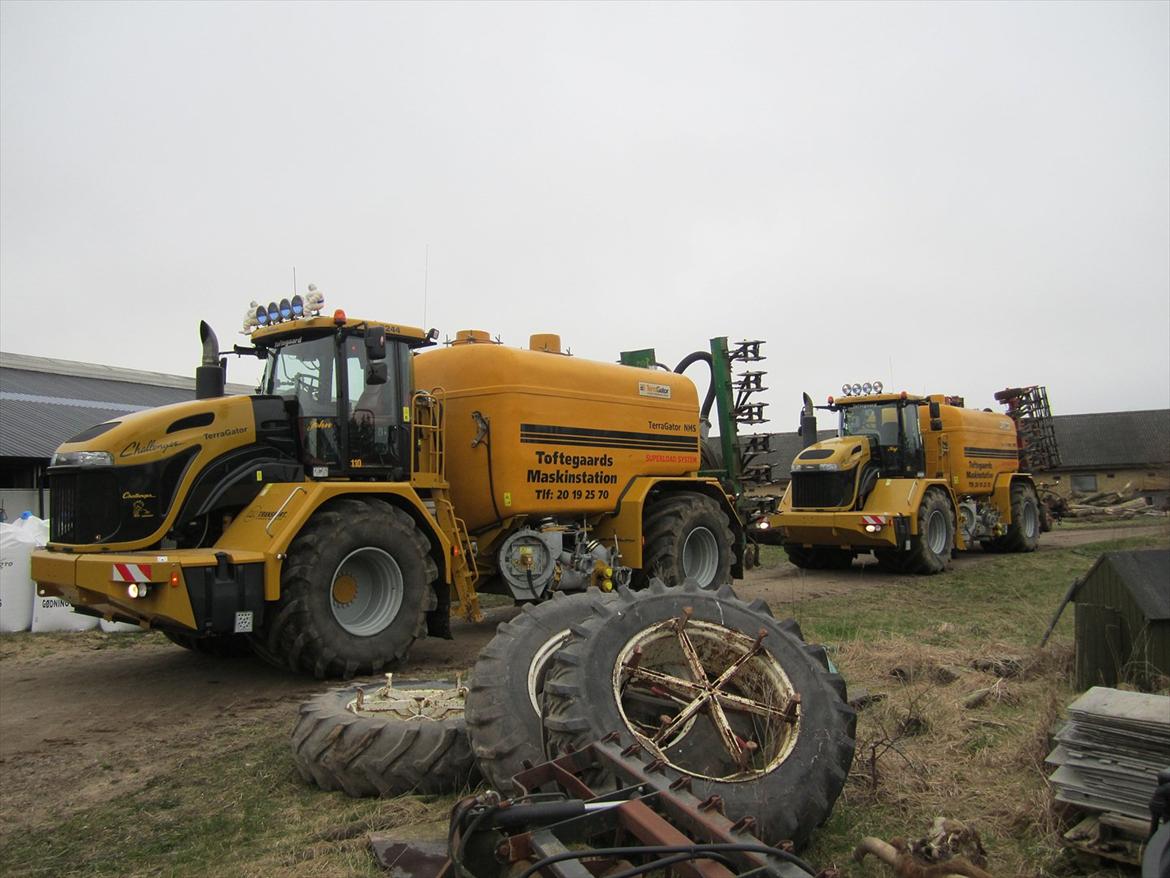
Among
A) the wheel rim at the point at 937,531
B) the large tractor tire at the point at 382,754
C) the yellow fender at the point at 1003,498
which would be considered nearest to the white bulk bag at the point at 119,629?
the large tractor tire at the point at 382,754

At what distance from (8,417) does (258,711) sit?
13.6 meters

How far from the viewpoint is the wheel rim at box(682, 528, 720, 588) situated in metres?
10.7

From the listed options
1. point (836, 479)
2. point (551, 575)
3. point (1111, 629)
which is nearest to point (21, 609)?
point (551, 575)

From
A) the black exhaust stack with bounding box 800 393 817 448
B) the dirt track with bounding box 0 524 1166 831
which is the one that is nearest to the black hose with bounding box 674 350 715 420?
the black exhaust stack with bounding box 800 393 817 448

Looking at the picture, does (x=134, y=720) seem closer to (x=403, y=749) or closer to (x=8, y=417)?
(x=403, y=749)

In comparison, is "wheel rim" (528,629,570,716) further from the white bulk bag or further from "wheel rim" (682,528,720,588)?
the white bulk bag

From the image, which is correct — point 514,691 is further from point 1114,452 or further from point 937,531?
point 1114,452

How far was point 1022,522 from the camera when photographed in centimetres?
1764

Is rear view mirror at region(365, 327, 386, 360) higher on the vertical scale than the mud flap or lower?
higher

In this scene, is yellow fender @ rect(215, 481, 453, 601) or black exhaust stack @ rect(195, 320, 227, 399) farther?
black exhaust stack @ rect(195, 320, 227, 399)

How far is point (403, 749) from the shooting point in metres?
4.37

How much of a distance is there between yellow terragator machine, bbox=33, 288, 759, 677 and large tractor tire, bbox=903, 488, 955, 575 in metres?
5.02

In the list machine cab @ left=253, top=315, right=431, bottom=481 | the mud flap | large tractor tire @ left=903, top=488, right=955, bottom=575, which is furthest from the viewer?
large tractor tire @ left=903, top=488, right=955, bottom=575

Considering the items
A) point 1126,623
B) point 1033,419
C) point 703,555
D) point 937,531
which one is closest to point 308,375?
point 703,555
